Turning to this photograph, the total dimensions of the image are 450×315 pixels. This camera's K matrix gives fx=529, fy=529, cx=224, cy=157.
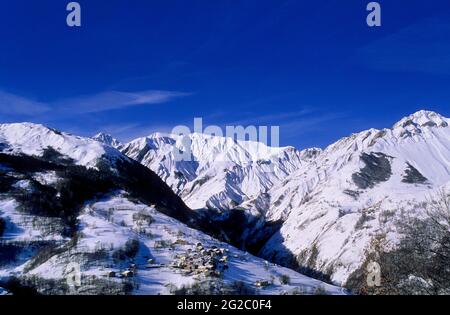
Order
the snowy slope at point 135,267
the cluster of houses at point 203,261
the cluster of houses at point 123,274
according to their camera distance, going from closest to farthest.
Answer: the snowy slope at point 135,267 < the cluster of houses at point 123,274 < the cluster of houses at point 203,261

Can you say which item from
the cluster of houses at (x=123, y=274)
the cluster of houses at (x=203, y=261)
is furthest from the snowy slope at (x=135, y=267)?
the cluster of houses at (x=203, y=261)

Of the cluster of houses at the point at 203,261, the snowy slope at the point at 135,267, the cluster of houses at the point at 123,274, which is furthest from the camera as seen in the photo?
the cluster of houses at the point at 203,261

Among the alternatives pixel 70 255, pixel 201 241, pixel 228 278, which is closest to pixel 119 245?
pixel 70 255

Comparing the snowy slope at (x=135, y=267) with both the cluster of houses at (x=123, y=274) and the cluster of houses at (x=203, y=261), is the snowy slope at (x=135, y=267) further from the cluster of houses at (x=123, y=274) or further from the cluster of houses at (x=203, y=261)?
the cluster of houses at (x=203, y=261)

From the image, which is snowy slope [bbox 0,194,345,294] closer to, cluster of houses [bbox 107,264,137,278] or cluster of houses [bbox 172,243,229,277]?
cluster of houses [bbox 107,264,137,278]

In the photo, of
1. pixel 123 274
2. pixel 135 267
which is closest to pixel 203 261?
pixel 135 267

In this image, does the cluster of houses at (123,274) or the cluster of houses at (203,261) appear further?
the cluster of houses at (203,261)

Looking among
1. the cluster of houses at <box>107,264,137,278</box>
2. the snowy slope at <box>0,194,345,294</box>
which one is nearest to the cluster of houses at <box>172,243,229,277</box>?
the snowy slope at <box>0,194,345,294</box>
